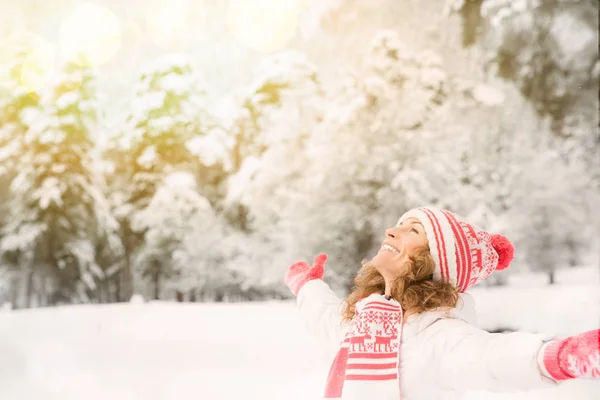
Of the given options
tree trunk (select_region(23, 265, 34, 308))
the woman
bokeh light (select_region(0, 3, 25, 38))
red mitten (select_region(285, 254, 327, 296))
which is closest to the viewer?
the woman

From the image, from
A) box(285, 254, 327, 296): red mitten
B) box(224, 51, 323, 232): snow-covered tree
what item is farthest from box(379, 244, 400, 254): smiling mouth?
box(224, 51, 323, 232): snow-covered tree

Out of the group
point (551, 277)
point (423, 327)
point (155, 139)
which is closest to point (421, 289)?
point (423, 327)

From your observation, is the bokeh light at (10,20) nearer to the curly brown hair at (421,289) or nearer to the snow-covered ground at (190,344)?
the snow-covered ground at (190,344)

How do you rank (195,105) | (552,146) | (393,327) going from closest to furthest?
1. (393,327)
2. (552,146)
3. (195,105)

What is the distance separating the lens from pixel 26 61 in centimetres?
188

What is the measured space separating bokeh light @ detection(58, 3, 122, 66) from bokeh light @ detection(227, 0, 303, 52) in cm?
42

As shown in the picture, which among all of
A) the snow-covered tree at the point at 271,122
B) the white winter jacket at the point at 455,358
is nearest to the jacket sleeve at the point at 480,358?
the white winter jacket at the point at 455,358

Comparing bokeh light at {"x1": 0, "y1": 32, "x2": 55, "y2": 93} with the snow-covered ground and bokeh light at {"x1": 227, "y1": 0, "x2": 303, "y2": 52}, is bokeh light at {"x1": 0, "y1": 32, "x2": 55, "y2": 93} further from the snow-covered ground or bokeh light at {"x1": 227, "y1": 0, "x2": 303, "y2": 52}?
the snow-covered ground

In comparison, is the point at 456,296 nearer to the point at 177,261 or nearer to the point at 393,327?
the point at 393,327

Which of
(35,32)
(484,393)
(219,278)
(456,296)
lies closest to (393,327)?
(456,296)

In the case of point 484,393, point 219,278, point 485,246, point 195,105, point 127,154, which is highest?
point 195,105

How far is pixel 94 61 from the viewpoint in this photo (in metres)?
1.91

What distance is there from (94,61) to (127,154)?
0.36 meters

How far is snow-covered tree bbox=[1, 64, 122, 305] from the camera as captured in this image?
1795mm
